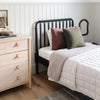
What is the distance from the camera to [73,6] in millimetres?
3801

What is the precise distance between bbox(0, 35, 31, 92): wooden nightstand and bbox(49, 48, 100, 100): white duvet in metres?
0.58

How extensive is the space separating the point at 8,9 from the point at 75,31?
3.92 feet

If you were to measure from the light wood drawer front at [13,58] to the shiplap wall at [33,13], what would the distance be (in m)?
0.60

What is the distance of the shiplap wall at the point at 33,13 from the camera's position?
120 inches

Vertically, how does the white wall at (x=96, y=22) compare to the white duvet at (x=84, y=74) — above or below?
above

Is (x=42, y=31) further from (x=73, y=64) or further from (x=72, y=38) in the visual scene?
(x=73, y=64)

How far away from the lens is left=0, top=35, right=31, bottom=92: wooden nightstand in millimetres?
2512

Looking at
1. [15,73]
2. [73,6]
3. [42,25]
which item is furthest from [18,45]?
[73,6]

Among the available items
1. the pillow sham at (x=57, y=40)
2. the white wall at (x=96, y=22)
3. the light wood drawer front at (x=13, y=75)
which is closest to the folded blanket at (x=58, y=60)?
the pillow sham at (x=57, y=40)

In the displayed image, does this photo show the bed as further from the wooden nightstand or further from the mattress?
the wooden nightstand

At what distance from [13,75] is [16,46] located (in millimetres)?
425

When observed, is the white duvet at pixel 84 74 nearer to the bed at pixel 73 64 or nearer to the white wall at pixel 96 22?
the bed at pixel 73 64

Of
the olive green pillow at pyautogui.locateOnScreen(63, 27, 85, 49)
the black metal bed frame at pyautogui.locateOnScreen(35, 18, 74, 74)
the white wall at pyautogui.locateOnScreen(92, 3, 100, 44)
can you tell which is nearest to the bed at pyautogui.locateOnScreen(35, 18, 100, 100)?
the black metal bed frame at pyautogui.locateOnScreen(35, 18, 74, 74)

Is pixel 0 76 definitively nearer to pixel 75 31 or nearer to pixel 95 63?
pixel 95 63
